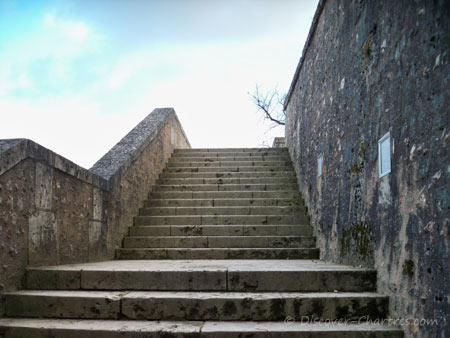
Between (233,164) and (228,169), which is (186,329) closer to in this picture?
(228,169)

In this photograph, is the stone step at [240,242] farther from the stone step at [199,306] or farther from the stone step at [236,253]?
the stone step at [199,306]

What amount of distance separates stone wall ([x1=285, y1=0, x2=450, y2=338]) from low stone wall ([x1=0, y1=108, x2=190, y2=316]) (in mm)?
2524

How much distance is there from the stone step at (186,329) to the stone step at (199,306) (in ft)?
0.25

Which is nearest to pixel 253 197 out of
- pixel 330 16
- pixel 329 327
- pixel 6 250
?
pixel 330 16

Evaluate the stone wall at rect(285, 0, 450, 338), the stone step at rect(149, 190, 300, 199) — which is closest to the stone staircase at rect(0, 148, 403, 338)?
the stone wall at rect(285, 0, 450, 338)

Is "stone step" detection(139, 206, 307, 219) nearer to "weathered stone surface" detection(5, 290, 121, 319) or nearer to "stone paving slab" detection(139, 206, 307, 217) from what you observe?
"stone paving slab" detection(139, 206, 307, 217)

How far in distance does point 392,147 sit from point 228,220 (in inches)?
109

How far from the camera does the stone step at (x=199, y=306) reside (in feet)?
7.87

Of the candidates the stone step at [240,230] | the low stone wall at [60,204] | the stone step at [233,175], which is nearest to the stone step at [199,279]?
the low stone wall at [60,204]

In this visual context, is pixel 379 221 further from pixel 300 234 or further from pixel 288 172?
pixel 288 172

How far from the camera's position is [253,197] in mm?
5434

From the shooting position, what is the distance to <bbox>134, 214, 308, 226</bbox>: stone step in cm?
471

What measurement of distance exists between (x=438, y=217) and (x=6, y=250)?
2814mm

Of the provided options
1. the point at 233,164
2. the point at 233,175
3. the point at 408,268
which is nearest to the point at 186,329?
the point at 408,268
